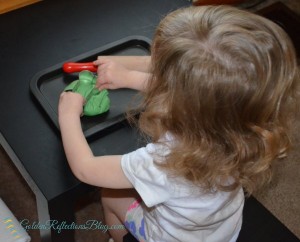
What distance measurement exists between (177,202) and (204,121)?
0.54 ft

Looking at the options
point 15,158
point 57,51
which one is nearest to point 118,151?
point 15,158

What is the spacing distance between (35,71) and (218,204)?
18.4 inches

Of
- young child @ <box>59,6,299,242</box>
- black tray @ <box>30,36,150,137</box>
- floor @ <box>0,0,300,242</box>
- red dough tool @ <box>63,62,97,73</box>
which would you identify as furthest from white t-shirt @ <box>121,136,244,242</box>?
floor @ <box>0,0,300,242</box>

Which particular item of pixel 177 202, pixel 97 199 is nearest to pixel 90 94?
pixel 177 202

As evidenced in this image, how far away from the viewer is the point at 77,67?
33.4 inches

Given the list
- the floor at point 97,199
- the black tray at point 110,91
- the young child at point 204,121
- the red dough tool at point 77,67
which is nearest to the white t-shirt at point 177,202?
the young child at point 204,121

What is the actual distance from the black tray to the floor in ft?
1.92

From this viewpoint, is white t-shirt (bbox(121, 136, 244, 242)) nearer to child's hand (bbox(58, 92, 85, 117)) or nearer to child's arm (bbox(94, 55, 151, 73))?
child's hand (bbox(58, 92, 85, 117))

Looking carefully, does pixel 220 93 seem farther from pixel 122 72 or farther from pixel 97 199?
pixel 97 199

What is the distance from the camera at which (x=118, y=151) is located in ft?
2.49

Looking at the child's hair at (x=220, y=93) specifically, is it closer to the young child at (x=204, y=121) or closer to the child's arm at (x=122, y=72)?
the young child at (x=204, y=121)

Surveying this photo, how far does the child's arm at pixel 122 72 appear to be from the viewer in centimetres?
83

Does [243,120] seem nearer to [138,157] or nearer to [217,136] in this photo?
[217,136]

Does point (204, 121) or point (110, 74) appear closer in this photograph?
point (204, 121)
